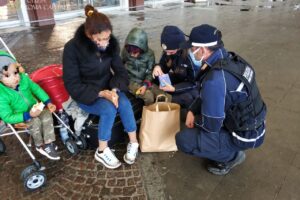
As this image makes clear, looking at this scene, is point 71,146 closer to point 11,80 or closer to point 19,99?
point 19,99

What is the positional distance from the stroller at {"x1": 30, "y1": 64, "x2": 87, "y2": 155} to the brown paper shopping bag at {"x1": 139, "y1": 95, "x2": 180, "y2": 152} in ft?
2.03

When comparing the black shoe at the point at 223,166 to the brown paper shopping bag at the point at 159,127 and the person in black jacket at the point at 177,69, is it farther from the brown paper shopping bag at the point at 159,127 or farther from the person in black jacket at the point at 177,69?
the person in black jacket at the point at 177,69

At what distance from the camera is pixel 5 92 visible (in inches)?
88.0

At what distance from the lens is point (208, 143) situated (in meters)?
2.29

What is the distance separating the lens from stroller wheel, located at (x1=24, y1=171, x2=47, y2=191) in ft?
7.20

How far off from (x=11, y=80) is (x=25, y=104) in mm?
240

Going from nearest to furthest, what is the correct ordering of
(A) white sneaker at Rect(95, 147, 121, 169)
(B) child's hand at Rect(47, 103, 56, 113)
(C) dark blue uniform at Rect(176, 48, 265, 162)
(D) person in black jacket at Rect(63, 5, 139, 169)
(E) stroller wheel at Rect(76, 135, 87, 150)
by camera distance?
1. (C) dark blue uniform at Rect(176, 48, 265, 162)
2. (D) person in black jacket at Rect(63, 5, 139, 169)
3. (B) child's hand at Rect(47, 103, 56, 113)
4. (A) white sneaker at Rect(95, 147, 121, 169)
5. (E) stroller wheel at Rect(76, 135, 87, 150)

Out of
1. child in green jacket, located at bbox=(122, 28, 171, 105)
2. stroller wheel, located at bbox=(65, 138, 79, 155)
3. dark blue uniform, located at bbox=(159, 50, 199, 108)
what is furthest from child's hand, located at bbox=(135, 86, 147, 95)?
stroller wheel, located at bbox=(65, 138, 79, 155)

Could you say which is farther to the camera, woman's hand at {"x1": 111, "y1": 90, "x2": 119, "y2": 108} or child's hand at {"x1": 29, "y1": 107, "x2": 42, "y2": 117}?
woman's hand at {"x1": 111, "y1": 90, "x2": 119, "y2": 108}

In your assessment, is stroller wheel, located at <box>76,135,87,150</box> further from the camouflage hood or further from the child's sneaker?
the camouflage hood

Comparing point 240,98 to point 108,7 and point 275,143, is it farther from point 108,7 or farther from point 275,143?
point 108,7

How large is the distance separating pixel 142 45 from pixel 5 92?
4.66 ft

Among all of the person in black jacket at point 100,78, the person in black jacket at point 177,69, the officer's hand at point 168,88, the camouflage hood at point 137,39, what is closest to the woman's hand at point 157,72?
the person in black jacket at point 177,69

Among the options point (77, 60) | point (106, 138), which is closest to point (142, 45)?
point (77, 60)
